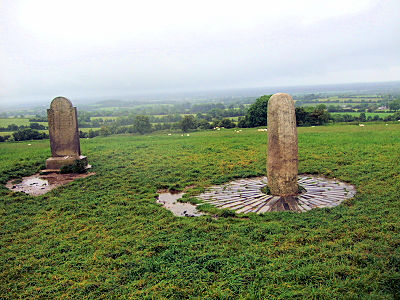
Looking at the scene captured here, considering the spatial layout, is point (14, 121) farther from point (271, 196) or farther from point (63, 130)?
point (271, 196)

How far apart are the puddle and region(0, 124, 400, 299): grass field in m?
0.33

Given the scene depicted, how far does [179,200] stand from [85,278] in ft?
13.4

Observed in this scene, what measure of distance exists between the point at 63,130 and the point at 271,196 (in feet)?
30.9

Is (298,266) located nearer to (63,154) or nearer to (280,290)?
(280,290)

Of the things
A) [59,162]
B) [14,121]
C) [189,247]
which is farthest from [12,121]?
[189,247]

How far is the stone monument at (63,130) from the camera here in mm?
13219

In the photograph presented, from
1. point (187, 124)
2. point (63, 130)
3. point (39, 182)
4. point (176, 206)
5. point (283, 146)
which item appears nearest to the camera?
point (176, 206)

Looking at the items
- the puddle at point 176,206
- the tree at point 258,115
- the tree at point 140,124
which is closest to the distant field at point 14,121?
the tree at point 140,124

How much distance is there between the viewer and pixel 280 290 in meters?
4.39

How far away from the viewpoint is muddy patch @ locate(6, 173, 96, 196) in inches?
417

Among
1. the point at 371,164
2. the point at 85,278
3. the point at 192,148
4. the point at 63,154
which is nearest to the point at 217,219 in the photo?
the point at 85,278

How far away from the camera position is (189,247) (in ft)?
19.3

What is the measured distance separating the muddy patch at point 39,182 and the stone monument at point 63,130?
0.90 m

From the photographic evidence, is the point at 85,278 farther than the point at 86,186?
No
